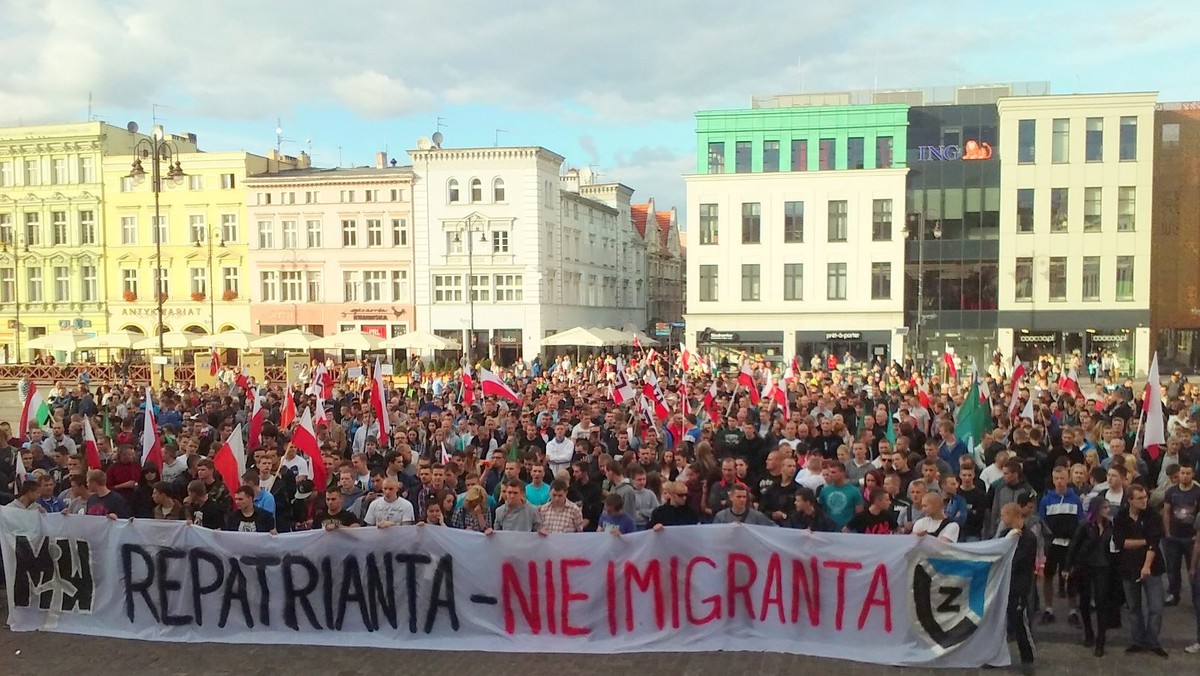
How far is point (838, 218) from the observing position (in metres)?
46.4

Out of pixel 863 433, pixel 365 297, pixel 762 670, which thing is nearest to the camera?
pixel 762 670

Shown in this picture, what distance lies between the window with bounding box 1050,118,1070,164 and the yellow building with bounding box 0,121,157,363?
51.4 meters

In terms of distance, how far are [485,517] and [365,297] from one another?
45.3m

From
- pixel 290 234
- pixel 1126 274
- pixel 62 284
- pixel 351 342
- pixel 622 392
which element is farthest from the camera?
pixel 62 284

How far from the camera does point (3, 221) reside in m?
56.2

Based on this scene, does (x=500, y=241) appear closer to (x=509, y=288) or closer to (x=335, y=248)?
(x=509, y=288)

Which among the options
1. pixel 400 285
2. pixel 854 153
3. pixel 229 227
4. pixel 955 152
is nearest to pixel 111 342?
pixel 229 227

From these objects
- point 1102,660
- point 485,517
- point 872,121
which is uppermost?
point 872,121

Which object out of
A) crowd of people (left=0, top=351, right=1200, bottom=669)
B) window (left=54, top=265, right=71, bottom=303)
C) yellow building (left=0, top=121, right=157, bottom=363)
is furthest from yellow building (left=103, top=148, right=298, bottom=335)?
crowd of people (left=0, top=351, right=1200, bottom=669)

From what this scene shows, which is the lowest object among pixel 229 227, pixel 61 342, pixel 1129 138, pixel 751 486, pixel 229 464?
pixel 751 486

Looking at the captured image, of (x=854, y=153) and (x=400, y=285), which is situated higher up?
(x=854, y=153)

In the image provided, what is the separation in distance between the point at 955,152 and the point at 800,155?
24.5 ft

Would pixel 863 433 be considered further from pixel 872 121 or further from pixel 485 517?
pixel 872 121

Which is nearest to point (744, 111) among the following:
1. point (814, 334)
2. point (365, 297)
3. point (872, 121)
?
point (872, 121)
